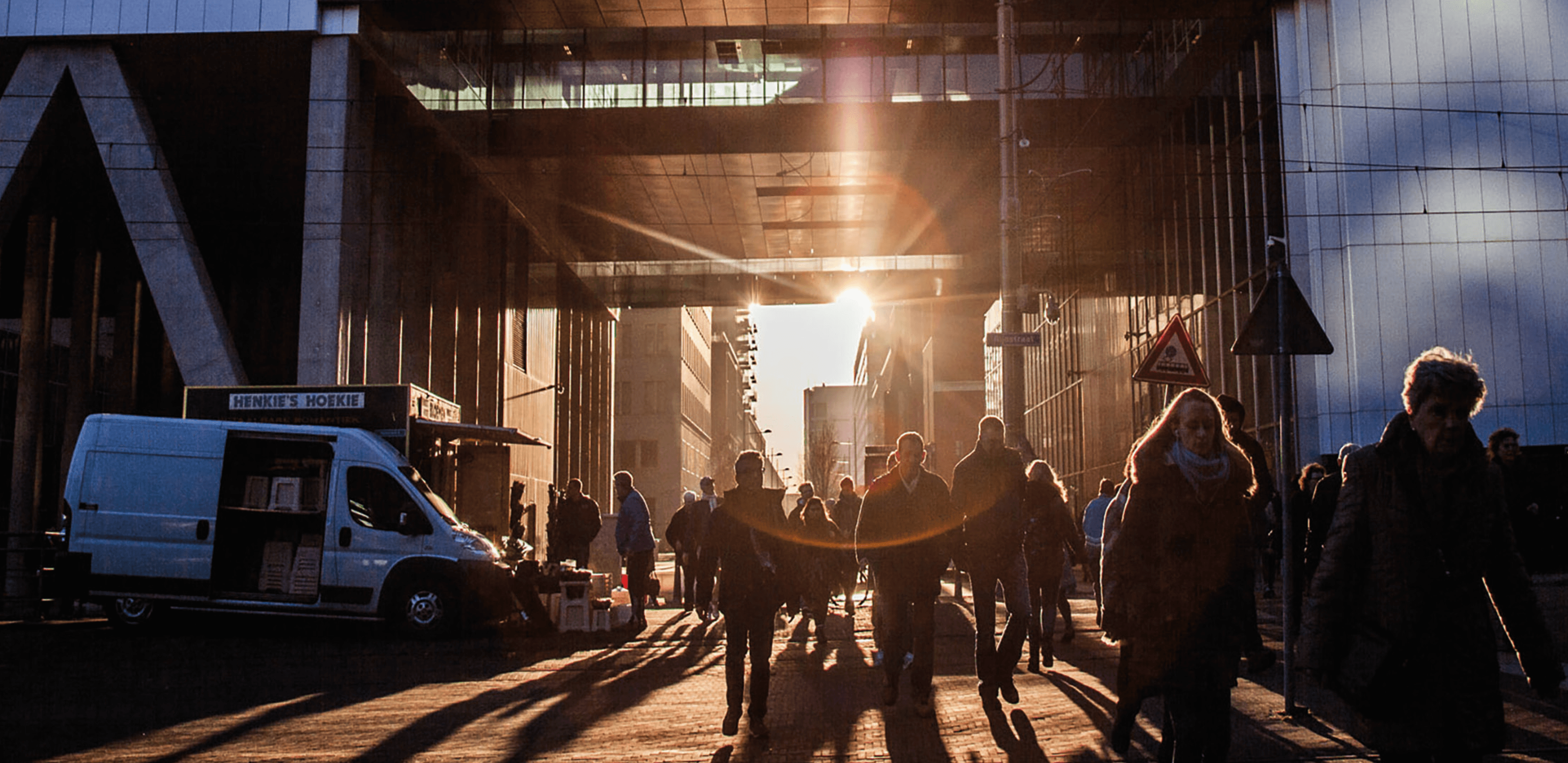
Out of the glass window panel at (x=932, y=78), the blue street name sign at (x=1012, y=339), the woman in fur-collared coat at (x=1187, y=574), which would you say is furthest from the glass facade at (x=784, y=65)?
the woman in fur-collared coat at (x=1187, y=574)

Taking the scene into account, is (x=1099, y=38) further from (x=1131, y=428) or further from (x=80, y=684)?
(x=80, y=684)

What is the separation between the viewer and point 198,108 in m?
24.8

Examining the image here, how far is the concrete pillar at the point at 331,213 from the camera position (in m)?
22.2

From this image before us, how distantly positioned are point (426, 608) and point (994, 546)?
8323mm

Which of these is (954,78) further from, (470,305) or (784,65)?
(470,305)

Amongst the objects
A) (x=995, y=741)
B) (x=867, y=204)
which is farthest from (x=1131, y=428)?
(x=995, y=741)

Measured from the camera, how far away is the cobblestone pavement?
7262 mm

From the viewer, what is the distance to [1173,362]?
10938mm

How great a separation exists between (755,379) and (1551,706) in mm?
141610

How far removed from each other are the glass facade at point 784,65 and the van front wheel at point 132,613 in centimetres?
1407

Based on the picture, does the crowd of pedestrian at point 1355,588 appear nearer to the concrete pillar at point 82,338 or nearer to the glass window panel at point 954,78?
the glass window panel at point 954,78

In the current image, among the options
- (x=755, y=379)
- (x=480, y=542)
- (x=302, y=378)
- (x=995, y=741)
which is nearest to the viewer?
(x=995, y=741)

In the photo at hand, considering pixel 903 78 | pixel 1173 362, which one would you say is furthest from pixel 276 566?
pixel 903 78

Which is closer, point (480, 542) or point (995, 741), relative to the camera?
point (995, 741)
